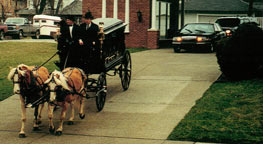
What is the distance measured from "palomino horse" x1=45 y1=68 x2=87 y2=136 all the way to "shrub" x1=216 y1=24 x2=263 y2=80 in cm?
546

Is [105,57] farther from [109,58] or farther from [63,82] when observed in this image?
[63,82]

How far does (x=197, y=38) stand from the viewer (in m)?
22.4

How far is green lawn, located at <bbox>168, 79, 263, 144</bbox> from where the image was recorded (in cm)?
786

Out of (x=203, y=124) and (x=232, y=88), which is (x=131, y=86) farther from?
(x=203, y=124)

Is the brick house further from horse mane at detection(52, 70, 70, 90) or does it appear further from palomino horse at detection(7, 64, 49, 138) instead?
horse mane at detection(52, 70, 70, 90)

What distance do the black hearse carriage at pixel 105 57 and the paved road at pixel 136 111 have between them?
495mm

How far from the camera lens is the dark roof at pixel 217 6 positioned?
51.7 meters

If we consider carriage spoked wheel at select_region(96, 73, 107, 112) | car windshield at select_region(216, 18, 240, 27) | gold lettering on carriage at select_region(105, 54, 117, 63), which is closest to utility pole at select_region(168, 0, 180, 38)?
car windshield at select_region(216, 18, 240, 27)

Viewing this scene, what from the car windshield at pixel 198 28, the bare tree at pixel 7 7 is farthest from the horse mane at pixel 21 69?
the bare tree at pixel 7 7

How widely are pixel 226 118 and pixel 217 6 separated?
148ft

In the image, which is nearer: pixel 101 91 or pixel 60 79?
pixel 60 79

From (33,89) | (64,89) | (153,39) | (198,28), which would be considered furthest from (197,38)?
(33,89)

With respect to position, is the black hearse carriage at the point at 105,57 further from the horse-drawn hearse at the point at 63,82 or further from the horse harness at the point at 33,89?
the horse harness at the point at 33,89

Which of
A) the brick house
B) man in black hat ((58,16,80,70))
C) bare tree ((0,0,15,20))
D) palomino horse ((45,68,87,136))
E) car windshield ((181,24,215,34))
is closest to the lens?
palomino horse ((45,68,87,136))
